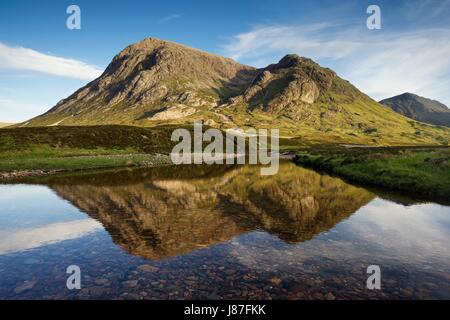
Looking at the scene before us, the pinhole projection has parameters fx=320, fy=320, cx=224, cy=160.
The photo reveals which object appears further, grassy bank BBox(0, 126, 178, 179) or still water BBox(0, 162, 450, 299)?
grassy bank BBox(0, 126, 178, 179)

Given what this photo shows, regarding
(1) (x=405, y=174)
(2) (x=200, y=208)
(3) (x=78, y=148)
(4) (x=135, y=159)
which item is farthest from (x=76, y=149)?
(1) (x=405, y=174)

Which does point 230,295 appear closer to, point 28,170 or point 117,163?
point 28,170

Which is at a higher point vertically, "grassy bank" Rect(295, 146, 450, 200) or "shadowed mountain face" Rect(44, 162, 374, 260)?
"grassy bank" Rect(295, 146, 450, 200)

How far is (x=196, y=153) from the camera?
101375 millimetres

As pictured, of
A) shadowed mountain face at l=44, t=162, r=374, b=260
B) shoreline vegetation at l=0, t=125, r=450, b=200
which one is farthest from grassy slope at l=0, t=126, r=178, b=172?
shadowed mountain face at l=44, t=162, r=374, b=260

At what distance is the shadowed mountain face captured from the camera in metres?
19.0

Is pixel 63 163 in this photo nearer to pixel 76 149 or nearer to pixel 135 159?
pixel 135 159

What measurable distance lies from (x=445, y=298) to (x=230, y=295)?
7916 millimetres

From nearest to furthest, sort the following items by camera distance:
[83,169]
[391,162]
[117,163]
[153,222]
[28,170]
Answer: [153,222], [391,162], [28,170], [83,169], [117,163]

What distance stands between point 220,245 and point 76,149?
69339 millimetres

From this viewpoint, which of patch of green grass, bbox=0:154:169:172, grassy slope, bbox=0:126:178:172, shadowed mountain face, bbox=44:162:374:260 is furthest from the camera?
grassy slope, bbox=0:126:178:172

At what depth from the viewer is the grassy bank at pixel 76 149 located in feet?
184

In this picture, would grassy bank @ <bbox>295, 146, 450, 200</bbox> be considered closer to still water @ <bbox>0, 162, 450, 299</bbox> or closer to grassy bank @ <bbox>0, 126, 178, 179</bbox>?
still water @ <bbox>0, 162, 450, 299</bbox>
